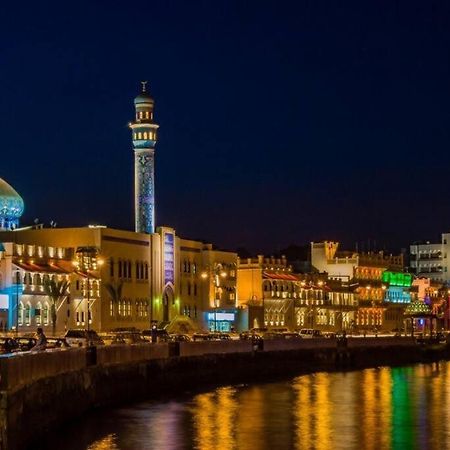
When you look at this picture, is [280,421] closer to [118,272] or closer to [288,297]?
[118,272]

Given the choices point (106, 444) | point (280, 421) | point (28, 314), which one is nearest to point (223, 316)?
point (28, 314)

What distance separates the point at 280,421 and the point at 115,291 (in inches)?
2215

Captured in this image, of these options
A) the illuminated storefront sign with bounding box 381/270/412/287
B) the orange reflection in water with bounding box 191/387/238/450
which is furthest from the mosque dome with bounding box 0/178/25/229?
the illuminated storefront sign with bounding box 381/270/412/287

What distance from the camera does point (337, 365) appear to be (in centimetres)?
9575

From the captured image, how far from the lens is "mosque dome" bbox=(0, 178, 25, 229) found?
373ft

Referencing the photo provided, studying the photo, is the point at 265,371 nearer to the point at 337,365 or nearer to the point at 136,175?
the point at 337,365

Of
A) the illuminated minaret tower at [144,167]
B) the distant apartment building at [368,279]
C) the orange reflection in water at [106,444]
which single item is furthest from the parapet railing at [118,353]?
the distant apartment building at [368,279]

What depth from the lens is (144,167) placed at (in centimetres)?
12025

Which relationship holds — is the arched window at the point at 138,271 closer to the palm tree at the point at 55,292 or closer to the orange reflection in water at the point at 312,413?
the palm tree at the point at 55,292

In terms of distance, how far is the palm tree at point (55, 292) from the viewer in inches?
3836

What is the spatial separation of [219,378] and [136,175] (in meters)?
48.2

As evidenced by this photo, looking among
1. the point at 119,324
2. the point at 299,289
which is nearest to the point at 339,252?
the point at 299,289

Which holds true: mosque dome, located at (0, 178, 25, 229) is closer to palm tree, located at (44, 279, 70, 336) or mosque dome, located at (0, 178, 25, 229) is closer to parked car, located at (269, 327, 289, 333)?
palm tree, located at (44, 279, 70, 336)

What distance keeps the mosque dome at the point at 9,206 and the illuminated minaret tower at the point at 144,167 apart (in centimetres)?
1191
